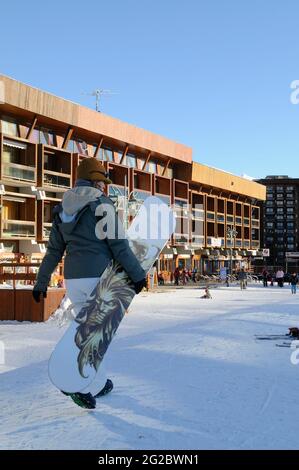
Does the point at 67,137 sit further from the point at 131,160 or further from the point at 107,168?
the point at 131,160

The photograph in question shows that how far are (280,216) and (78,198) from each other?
11136 centimetres

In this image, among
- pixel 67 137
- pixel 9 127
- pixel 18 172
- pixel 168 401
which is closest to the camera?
pixel 168 401

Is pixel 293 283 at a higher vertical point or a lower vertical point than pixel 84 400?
higher

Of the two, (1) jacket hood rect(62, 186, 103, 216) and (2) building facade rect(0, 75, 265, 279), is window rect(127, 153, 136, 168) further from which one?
(1) jacket hood rect(62, 186, 103, 216)

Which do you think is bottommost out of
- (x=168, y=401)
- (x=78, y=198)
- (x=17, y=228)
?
(x=168, y=401)

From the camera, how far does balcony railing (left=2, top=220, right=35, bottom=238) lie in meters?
34.5

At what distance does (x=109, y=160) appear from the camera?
45.5 metres

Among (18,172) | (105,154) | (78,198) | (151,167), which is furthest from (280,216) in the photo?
(78,198)

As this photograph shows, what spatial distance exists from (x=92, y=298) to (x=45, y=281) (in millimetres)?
406

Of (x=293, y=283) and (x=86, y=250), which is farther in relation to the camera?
(x=293, y=283)

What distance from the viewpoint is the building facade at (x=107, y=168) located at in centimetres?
3562

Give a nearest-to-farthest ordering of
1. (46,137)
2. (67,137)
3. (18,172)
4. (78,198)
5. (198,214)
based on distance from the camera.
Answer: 1. (78,198)
2. (18,172)
3. (46,137)
4. (67,137)
5. (198,214)

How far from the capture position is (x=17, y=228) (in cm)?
3562
